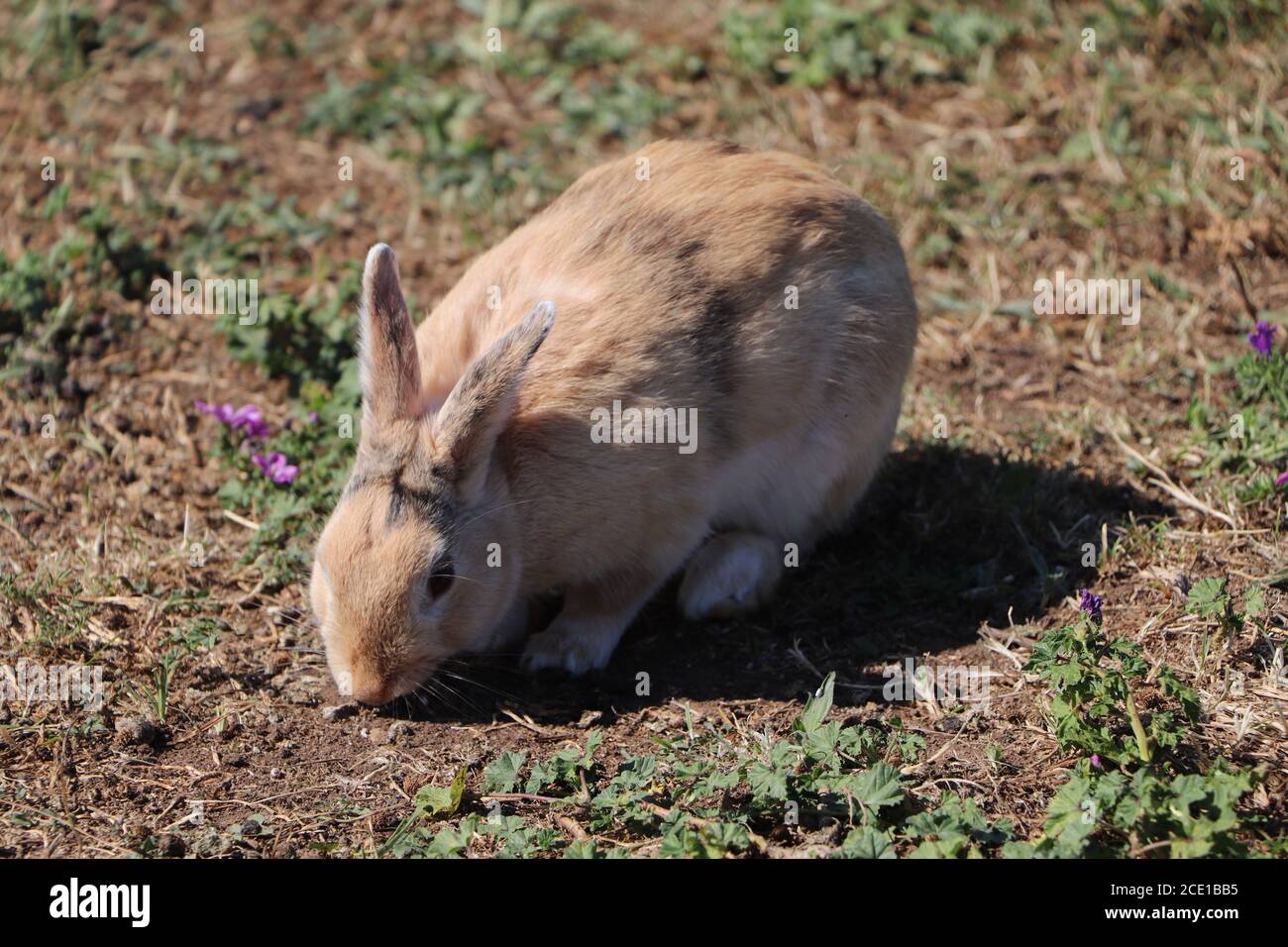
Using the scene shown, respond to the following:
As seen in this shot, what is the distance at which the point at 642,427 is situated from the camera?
17.4 feet

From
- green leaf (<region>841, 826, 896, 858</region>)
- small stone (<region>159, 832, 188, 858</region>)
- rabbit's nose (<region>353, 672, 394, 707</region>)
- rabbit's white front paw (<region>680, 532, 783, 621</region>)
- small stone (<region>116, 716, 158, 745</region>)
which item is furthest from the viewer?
rabbit's white front paw (<region>680, 532, 783, 621</region>)

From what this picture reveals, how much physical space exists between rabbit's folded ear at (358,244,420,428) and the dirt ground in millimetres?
1016

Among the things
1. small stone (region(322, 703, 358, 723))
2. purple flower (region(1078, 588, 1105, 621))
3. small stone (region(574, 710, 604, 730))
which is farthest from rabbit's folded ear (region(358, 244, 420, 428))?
purple flower (region(1078, 588, 1105, 621))

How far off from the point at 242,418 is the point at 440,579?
1.85 meters

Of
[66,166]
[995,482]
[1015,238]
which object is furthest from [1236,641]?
[66,166]

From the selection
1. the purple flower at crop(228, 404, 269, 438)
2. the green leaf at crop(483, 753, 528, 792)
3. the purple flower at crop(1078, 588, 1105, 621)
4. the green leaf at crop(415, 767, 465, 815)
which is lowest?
the green leaf at crop(415, 767, 465, 815)

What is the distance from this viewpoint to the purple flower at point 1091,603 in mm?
5098

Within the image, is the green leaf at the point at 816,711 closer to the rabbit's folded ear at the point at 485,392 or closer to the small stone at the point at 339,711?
the rabbit's folded ear at the point at 485,392

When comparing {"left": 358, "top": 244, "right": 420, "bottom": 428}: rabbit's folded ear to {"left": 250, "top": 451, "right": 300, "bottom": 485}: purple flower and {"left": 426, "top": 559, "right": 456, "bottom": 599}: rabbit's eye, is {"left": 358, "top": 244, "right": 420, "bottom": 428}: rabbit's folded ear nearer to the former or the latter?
{"left": 426, "top": 559, "right": 456, "bottom": 599}: rabbit's eye

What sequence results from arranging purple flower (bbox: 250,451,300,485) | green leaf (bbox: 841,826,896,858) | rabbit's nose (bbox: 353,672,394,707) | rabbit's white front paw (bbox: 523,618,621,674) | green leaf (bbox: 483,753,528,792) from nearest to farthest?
1. green leaf (bbox: 841,826,896,858)
2. green leaf (bbox: 483,753,528,792)
3. rabbit's nose (bbox: 353,672,394,707)
4. rabbit's white front paw (bbox: 523,618,621,674)
5. purple flower (bbox: 250,451,300,485)

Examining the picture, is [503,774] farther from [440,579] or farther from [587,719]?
[440,579]

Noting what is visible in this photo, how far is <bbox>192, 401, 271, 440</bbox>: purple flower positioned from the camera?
625 cm

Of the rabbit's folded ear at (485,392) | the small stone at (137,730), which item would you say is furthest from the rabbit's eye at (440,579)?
the small stone at (137,730)

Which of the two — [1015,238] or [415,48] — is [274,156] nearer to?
[415,48]
